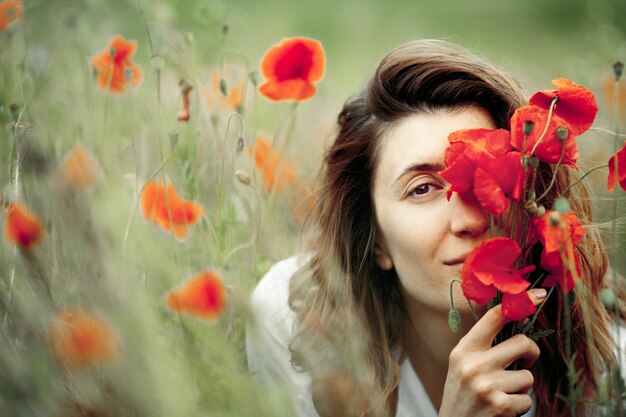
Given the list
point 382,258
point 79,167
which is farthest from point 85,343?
point 382,258

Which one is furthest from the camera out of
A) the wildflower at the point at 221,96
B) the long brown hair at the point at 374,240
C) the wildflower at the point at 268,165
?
the wildflower at the point at 221,96

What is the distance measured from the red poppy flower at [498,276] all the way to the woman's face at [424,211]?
0.19 m

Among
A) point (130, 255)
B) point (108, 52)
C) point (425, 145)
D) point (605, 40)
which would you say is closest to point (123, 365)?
point (130, 255)

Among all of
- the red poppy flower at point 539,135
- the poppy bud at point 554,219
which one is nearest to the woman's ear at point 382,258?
the red poppy flower at point 539,135

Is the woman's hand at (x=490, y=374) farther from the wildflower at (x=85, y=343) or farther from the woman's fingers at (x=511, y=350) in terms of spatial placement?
the wildflower at (x=85, y=343)

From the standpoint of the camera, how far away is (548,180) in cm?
153

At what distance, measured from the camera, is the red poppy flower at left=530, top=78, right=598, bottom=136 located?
1.23 m

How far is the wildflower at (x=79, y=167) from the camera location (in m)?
Result: 1.36

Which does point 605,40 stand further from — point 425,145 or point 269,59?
point 269,59

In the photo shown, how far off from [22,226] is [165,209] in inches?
17.6

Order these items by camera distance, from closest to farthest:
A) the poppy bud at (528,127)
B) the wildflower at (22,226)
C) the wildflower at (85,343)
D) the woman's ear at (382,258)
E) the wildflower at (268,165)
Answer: the wildflower at (85,343) < the poppy bud at (528,127) < the wildflower at (22,226) < the woman's ear at (382,258) < the wildflower at (268,165)

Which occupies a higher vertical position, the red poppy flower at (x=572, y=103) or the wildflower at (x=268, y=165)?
the red poppy flower at (x=572, y=103)

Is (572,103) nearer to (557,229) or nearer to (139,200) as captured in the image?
(557,229)

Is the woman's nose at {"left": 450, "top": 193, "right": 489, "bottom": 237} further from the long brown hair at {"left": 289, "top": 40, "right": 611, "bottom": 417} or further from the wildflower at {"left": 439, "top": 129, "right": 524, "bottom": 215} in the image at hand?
the long brown hair at {"left": 289, "top": 40, "right": 611, "bottom": 417}
